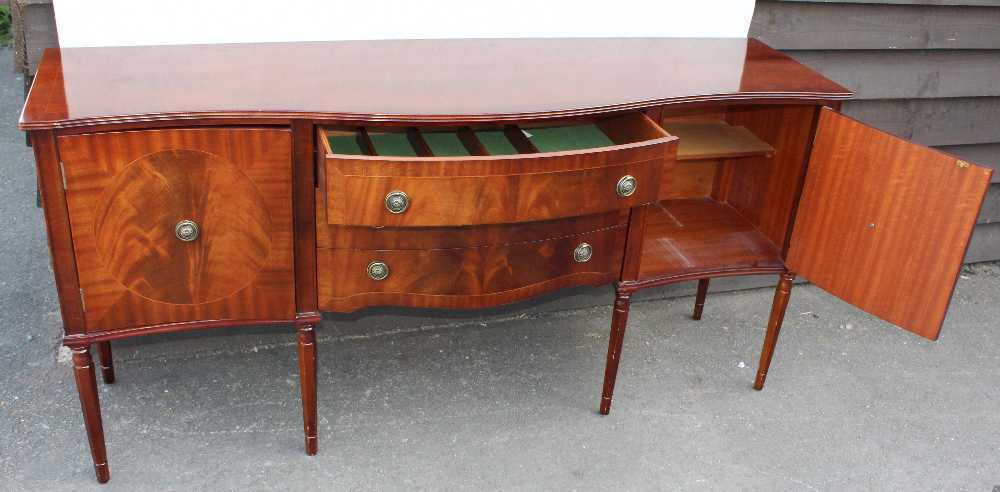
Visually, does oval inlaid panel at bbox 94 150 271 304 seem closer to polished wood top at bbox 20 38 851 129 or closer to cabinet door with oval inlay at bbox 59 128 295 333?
cabinet door with oval inlay at bbox 59 128 295 333

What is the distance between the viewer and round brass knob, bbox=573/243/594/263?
193 cm

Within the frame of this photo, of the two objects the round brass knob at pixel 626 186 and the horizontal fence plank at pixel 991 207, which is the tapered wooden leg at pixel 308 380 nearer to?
the round brass knob at pixel 626 186

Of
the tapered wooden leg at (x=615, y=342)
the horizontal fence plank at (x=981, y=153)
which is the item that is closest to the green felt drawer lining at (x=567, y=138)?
the tapered wooden leg at (x=615, y=342)

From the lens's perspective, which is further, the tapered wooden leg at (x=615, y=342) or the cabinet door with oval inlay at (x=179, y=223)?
the tapered wooden leg at (x=615, y=342)

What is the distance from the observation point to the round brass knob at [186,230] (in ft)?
5.57

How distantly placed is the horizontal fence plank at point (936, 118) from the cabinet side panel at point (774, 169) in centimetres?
64

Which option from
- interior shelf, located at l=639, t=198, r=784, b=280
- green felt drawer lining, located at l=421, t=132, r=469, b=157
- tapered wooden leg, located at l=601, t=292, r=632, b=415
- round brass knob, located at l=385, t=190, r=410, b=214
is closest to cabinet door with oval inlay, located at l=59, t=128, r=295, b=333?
round brass knob, located at l=385, t=190, r=410, b=214

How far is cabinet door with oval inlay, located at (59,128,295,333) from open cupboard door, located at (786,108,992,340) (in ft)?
4.00

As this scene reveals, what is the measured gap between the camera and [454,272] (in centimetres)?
185

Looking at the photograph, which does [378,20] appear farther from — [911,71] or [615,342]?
[911,71]

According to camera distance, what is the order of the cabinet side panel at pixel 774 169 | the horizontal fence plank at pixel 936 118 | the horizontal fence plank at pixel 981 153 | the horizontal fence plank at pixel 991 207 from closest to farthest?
the cabinet side panel at pixel 774 169 < the horizontal fence plank at pixel 936 118 < the horizontal fence plank at pixel 981 153 < the horizontal fence plank at pixel 991 207

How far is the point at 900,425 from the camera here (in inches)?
94.0

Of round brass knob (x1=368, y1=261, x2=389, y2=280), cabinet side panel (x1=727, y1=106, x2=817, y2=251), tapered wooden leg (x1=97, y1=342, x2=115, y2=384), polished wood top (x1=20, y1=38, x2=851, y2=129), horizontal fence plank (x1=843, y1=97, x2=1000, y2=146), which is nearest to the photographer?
polished wood top (x1=20, y1=38, x2=851, y2=129)

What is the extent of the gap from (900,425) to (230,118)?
187 cm
